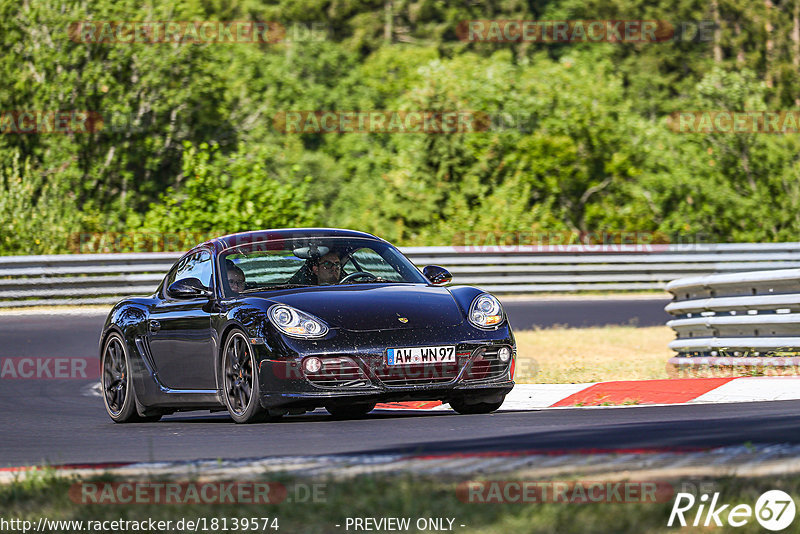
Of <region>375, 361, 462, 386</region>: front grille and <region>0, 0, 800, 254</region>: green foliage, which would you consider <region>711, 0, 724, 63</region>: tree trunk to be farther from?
<region>375, 361, 462, 386</region>: front grille

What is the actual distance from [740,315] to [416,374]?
172 inches

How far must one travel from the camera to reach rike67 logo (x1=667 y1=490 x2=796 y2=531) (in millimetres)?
4238

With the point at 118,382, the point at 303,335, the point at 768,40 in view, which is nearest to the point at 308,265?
the point at 303,335

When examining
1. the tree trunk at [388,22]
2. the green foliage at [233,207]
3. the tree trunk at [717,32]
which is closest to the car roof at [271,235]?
the green foliage at [233,207]

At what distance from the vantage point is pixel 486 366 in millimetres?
8719

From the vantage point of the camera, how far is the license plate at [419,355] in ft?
27.4

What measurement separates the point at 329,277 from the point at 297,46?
5032 cm

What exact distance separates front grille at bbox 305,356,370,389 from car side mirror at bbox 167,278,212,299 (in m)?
1.34

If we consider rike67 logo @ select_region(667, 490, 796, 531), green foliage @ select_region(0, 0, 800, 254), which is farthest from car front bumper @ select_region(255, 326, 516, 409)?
green foliage @ select_region(0, 0, 800, 254)

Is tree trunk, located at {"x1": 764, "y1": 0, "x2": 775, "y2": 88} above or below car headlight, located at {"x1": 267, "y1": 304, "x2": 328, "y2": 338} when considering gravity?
below

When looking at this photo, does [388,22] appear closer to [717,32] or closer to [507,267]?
[717,32]

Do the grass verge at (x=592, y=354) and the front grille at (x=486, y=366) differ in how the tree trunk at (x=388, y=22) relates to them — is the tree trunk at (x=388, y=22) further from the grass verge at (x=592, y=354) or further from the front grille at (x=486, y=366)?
the front grille at (x=486, y=366)

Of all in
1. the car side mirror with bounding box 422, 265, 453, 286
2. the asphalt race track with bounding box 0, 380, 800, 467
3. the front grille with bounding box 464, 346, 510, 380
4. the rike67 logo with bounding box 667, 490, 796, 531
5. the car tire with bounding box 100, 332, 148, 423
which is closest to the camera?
the rike67 logo with bounding box 667, 490, 796, 531

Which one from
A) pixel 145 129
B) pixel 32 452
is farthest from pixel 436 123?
pixel 32 452
